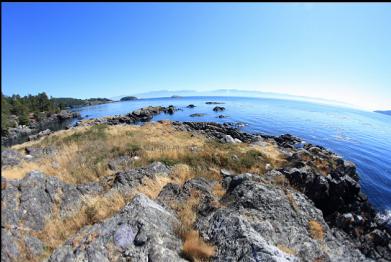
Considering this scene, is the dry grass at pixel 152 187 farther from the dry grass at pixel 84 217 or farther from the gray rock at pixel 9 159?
Answer: the gray rock at pixel 9 159

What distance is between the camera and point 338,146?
42.5 metres

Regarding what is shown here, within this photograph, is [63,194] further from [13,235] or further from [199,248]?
[199,248]

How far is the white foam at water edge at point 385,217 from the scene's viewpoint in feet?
53.1

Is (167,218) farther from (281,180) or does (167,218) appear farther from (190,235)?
(281,180)

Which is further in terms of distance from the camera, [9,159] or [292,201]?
[9,159]

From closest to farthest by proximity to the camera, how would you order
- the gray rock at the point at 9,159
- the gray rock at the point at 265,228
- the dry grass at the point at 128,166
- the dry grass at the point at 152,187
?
the gray rock at the point at 265,228, the dry grass at the point at 128,166, the dry grass at the point at 152,187, the gray rock at the point at 9,159

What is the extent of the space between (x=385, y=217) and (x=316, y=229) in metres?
12.7

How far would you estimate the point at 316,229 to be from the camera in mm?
9070

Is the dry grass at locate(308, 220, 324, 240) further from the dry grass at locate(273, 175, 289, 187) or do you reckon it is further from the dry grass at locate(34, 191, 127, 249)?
the dry grass at locate(34, 191, 127, 249)

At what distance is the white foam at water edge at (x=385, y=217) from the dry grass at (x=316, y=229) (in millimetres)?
10186

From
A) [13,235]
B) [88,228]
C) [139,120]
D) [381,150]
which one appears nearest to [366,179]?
[381,150]

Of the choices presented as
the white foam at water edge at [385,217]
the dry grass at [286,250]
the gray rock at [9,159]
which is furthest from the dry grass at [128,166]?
the white foam at water edge at [385,217]

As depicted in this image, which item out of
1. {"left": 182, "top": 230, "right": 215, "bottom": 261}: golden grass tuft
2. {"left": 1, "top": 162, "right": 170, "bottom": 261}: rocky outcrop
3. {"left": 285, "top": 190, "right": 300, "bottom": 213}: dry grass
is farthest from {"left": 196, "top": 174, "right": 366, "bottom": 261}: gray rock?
{"left": 1, "top": 162, "right": 170, "bottom": 261}: rocky outcrop

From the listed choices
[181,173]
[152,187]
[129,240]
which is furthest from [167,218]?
[181,173]
